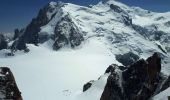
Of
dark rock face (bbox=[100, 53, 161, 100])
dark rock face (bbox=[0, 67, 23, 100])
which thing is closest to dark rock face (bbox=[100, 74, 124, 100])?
dark rock face (bbox=[100, 53, 161, 100])

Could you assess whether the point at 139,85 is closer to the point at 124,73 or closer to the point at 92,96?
the point at 124,73

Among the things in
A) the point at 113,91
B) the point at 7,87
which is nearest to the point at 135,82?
the point at 113,91

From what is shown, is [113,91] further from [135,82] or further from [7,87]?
[7,87]

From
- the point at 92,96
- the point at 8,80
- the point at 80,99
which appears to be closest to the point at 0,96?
the point at 8,80

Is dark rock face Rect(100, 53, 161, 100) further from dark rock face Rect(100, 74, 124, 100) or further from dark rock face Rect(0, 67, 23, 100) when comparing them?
dark rock face Rect(0, 67, 23, 100)

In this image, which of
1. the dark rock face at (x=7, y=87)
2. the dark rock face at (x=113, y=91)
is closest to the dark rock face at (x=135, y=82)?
the dark rock face at (x=113, y=91)
